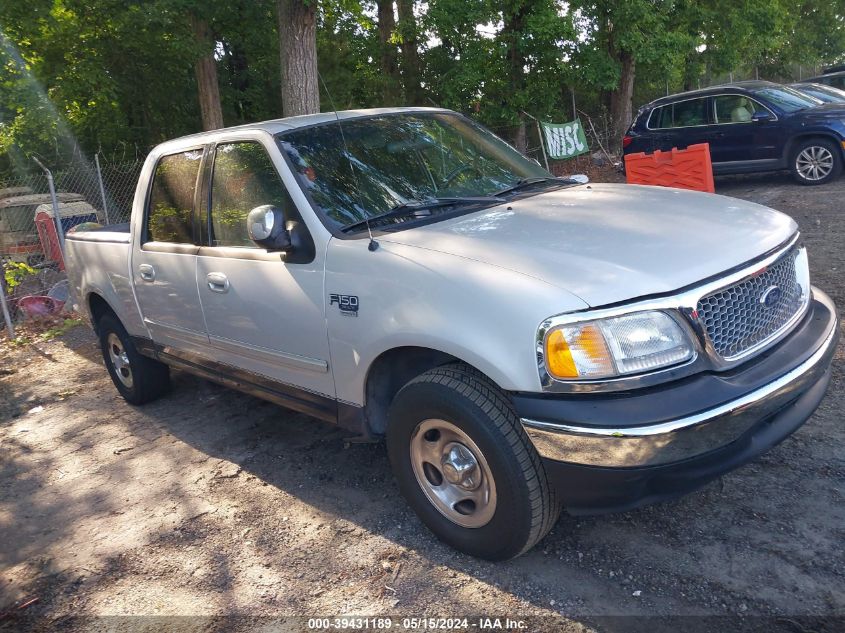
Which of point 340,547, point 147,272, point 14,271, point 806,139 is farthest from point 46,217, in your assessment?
point 806,139

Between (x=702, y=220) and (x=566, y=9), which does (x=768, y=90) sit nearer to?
(x=566, y=9)

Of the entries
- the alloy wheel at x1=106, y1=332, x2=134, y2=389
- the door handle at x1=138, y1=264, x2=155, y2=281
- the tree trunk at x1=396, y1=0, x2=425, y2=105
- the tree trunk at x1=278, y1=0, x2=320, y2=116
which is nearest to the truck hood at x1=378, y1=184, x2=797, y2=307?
the door handle at x1=138, y1=264, x2=155, y2=281

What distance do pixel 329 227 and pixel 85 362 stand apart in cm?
519

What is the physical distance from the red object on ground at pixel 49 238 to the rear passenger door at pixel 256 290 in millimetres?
7679

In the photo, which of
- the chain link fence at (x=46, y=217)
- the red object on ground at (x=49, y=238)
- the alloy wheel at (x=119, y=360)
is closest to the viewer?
the alloy wheel at (x=119, y=360)

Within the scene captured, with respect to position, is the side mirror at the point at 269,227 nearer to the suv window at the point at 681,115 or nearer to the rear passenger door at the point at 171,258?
the rear passenger door at the point at 171,258

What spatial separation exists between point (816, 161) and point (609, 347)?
10.5 meters

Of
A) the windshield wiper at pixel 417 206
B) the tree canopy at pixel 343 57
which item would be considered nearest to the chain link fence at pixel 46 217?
the tree canopy at pixel 343 57

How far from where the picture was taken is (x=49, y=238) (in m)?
11.2

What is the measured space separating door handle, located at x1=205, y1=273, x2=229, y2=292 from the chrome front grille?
249cm

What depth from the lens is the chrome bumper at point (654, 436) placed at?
2.54 m

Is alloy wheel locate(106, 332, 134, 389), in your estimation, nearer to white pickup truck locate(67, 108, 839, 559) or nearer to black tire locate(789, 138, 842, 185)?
white pickup truck locate(67, 108, 839, 559)

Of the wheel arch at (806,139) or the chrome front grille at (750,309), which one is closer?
the chrome front grille at (750,309)

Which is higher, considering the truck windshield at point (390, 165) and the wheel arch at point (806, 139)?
the truck windshield at point (390, 165)
